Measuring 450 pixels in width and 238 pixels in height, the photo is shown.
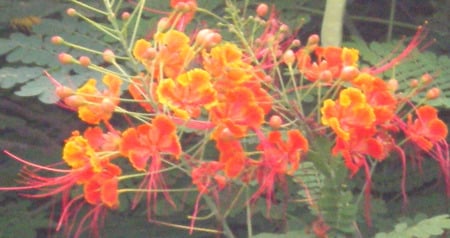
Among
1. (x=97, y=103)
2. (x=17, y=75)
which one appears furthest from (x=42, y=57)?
(x=97, y=103)

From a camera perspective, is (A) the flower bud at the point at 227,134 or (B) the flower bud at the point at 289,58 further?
(B) the flower bud at the point at 289,58

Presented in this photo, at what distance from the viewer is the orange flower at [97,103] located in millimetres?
1772

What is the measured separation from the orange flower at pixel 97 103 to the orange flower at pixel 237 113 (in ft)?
0.56

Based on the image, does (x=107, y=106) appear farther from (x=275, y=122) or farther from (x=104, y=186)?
(x=275, y=122)

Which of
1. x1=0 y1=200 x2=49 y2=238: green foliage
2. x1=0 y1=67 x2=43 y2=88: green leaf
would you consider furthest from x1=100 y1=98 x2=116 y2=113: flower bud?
x1=0 y1=200 x2=49 y2=238: green foliage

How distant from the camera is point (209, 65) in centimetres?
184

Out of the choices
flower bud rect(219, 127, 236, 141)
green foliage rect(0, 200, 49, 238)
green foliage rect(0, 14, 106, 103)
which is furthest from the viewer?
green foliage rect(0, 200, 49, 238)

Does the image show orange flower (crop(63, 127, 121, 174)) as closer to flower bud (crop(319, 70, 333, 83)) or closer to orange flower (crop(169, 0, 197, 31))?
orange flower (crop(169, 0, 197, 31))

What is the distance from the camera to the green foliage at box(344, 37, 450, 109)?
2439mm

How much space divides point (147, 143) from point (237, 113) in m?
0.16

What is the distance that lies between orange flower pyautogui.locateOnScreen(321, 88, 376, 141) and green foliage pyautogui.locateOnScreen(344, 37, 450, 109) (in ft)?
2.05

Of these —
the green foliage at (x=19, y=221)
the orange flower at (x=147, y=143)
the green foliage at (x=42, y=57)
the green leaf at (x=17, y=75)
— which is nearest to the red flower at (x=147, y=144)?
the orange flower at (x=147, y=143)

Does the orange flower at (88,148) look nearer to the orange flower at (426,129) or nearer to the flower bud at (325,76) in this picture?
the flower bud at (325,76)

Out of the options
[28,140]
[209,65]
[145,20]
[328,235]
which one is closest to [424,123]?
[328,235]
